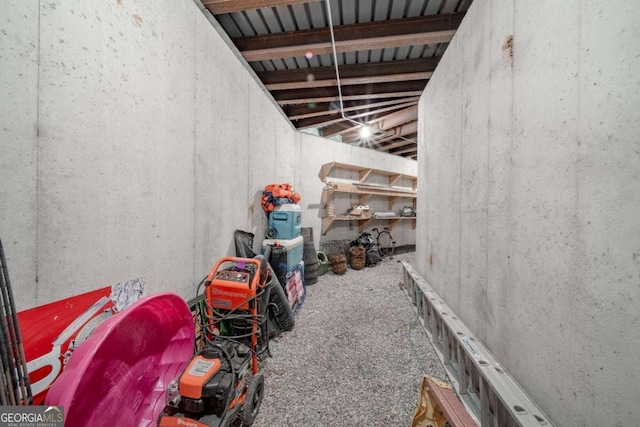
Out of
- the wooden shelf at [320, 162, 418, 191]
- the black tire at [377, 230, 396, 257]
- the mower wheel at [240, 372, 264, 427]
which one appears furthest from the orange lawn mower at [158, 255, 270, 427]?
the black tire at [377, 230, 396, 257]

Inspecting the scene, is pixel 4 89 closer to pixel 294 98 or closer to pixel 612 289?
pixel 612 289

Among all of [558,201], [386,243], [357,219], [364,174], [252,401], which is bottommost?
[252,401]

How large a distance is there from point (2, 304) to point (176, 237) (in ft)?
2.81

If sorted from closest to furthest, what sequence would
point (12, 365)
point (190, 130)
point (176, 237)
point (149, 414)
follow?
point (12, 365), point (149, 414), point (176, 237), point (190, 130)

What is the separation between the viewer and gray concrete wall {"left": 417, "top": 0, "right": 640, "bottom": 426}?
26.4 inches

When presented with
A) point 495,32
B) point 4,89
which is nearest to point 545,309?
point 495,32

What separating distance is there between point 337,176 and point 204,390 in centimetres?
424

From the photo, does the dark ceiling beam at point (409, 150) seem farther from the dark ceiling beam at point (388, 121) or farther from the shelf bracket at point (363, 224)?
the shelf bracket at point (363, 224)

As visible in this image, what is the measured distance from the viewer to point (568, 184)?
83cm

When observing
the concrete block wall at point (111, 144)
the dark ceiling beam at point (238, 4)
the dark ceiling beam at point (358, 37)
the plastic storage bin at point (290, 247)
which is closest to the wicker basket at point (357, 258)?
the plastic storage bin at point (290, 247)

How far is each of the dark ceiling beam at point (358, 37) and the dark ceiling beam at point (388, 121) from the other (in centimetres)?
162

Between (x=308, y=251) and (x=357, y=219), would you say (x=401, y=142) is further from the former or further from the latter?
(x=308, y=251)

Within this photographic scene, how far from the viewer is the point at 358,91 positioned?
307 centimetres

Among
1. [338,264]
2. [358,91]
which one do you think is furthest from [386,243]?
[358,91]
